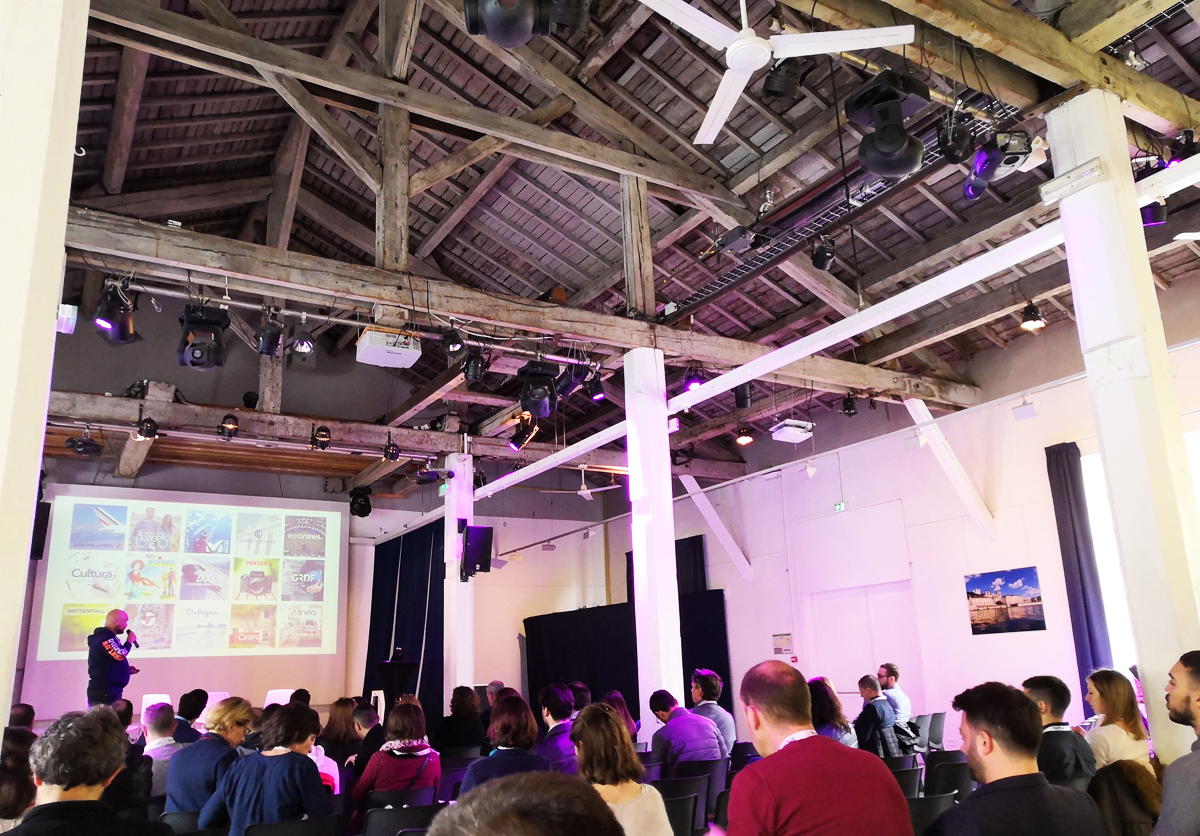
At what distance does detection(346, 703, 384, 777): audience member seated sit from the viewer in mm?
6004

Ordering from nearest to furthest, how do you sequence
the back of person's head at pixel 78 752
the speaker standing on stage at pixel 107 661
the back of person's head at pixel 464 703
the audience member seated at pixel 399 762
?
1. the back of person's head at pixel 78 752
2. the audience member seated at pixel 399 762
3. the back of person's head at pixel 464 703
4. the speaker standing on stage at pixel 107 661

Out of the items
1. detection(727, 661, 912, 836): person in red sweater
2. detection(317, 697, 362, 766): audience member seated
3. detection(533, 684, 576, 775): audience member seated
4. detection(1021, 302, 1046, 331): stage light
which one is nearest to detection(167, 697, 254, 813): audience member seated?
detection(533, 684, 576, 775): audience member seated

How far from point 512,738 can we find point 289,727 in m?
0.92

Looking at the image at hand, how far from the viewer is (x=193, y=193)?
973 centimetres

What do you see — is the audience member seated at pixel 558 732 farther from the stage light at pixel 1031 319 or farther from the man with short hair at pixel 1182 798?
the stage light at pixel 1031 319

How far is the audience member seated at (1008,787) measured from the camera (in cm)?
205

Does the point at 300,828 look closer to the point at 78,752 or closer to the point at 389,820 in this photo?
the point at 389,820

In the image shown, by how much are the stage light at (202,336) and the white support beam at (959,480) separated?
6902 mm

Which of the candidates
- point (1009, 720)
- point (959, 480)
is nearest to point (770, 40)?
point (1009, 720)

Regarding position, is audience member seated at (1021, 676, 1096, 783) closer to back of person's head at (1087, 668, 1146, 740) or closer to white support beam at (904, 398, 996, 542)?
back of person's head at (1087, 668, 1146, 740)

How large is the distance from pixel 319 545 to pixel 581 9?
34.5ft

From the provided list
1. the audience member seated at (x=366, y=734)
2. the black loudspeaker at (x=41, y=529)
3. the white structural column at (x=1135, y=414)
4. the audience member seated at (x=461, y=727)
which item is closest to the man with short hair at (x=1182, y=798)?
the white structural column at (x=1135, y=414)

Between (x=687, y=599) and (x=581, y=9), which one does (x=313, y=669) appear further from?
(x=581, y=9)

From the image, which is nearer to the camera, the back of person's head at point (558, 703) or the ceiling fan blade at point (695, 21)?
the ceiling fan blade at point (695, 21)
